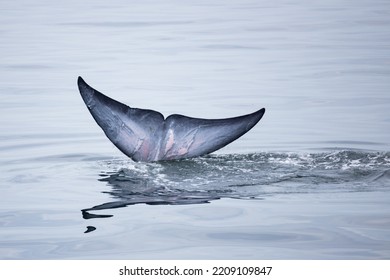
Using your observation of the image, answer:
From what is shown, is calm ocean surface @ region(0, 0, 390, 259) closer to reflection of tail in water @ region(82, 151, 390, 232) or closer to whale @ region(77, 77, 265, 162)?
reflection of tail in water @ region(82, 151, 390, 232)

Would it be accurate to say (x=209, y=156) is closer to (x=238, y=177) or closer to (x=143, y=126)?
(x=143, y=126)

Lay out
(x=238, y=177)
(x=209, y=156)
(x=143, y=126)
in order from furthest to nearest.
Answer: (x=209, y=156)
(x=143, y=126)
(x=238, y=177)

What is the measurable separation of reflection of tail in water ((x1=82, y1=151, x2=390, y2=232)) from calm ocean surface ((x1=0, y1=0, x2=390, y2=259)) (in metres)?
0.02

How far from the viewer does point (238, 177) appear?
10945 mm

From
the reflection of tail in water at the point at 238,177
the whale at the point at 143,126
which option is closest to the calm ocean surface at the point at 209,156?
the reflection of tail in water at the point at 238,177

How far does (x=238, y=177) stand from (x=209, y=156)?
115cm

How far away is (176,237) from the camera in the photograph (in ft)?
30.1

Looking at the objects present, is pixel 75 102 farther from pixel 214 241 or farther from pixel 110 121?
pixel 214 241

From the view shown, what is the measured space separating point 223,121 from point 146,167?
0.90 metres

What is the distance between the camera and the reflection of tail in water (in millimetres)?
10344

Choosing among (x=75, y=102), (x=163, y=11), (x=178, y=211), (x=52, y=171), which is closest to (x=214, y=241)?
(x=178, y=211)

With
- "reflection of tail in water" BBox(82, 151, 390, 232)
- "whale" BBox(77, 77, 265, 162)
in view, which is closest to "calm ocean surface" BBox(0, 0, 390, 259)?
"reflection of tail in water" BBox(82, 151, 390, 232)

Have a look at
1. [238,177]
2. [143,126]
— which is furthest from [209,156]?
[238,177]
